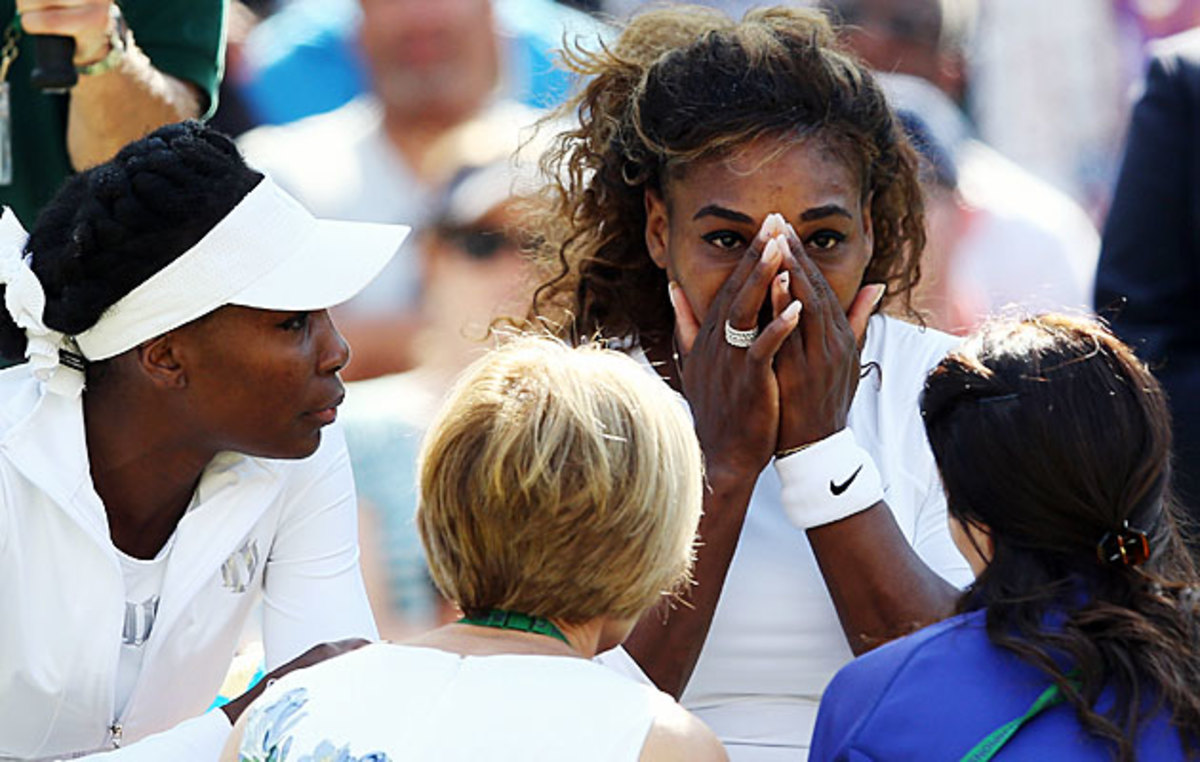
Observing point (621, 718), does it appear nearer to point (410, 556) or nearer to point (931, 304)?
point (410, 556)

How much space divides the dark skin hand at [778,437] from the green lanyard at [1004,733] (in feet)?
1.81

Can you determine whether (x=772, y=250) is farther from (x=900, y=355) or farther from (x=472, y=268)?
(x=472, y=268)

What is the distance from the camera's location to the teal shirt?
132 inches

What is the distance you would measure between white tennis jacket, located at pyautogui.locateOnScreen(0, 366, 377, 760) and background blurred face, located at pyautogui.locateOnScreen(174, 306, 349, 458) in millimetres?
142

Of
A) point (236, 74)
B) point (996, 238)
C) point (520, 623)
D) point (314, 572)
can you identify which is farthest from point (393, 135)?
point (520, 623)

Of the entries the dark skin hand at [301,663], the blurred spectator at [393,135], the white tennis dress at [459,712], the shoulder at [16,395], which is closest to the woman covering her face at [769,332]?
the dark skin hand at [301,663]

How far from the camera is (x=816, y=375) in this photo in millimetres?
2434

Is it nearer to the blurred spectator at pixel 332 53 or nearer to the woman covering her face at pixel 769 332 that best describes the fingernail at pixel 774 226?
the woman covering her face at pixel 769 332

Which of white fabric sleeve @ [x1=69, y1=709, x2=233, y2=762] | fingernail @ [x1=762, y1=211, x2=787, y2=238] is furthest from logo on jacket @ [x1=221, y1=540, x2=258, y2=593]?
fingernail @ [x1=762, y1=211, x2=787, y2=238]

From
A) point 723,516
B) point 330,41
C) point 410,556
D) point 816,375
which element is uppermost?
point 816,375

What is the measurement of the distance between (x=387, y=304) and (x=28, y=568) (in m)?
1.53

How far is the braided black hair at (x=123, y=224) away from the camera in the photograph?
235 cm

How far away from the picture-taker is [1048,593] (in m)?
1.84

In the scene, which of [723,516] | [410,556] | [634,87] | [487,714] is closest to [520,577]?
[487,714]
